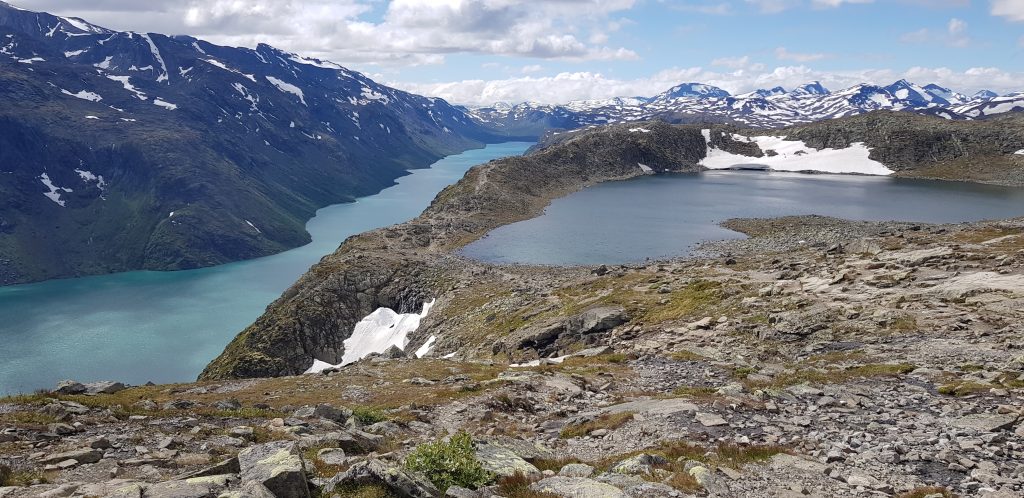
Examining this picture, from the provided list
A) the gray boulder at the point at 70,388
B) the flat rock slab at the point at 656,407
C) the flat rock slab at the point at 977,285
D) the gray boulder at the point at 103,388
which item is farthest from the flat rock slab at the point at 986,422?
the gray boulder at the point at 70,388

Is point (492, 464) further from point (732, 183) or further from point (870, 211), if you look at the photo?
point (732, 183)

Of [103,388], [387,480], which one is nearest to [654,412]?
[387,480]

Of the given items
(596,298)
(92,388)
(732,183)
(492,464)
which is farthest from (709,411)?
(732,183)

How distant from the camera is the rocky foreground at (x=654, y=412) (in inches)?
544

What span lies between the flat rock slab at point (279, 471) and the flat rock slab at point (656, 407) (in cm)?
1356

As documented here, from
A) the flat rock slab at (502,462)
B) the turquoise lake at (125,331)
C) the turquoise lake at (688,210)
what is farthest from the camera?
the turquoise lake at (125,331)

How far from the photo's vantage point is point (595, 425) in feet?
70.2

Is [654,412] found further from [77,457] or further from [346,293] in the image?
[346,293]

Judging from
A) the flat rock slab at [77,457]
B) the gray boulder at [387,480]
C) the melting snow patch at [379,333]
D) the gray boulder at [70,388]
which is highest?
the gray boulder at [387,480]

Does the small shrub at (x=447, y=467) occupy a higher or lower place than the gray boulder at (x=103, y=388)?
higher

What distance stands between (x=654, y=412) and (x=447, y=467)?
11.0m

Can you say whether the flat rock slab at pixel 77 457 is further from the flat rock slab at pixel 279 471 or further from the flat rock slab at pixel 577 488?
the flat rock slab at pixel 577 488

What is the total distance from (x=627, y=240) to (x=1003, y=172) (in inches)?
6120

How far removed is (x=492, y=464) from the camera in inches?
602
